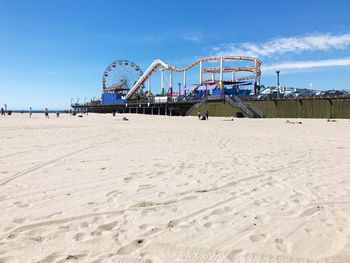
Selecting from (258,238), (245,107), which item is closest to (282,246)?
(258,238)

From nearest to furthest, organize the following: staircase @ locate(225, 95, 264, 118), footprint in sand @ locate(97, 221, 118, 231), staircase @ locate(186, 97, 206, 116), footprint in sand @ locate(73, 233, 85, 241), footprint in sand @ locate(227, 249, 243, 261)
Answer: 1. footprint in sand @ locate(227, 249, 243, 261)
2. footprint in sand @ locate(73, 233, 85, 241)
3. footprint in sand @ locate(97, 221, 118, 231)
4. staircase @ locate(225, 95, 264, 118)
5. staircase @ locate(186, 97, 206, 116)

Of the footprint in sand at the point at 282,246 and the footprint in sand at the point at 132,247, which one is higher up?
the footprint in sand at the point at 282,246

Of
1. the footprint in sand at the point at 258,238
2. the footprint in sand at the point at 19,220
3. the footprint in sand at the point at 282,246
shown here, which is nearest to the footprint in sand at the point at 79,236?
the footprint in sand at the point at 19,220

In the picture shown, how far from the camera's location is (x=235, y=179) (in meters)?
4.90

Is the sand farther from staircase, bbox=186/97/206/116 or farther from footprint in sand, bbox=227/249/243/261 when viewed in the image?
staircase, bbox=186/97/206/116

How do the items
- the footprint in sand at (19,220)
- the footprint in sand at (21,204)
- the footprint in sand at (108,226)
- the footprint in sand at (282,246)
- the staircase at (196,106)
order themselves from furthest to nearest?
the staircase at (196,106), the footprint in sand at (21,204), the footprint in sand at (19,220), the footprint in sand at (108,226), the footprint in sand at (282,246)

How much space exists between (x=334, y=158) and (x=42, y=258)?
25.2 feet

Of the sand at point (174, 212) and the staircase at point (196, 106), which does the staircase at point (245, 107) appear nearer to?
the staircase at point (196, 106)

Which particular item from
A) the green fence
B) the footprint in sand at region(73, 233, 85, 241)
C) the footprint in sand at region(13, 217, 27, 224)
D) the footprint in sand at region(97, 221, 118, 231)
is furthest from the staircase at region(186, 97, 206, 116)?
the footprint in sand at region(73, 233, 85, 241)

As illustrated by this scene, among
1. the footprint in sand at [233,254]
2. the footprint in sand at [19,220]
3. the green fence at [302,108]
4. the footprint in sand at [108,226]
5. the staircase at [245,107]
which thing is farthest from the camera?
the staircase at [245,107]

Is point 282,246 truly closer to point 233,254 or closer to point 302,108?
point 233,254

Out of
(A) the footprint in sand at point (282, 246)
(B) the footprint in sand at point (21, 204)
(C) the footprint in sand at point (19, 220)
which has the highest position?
(B) the footprint in sand at point (21, 204)

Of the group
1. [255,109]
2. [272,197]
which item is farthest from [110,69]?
[272,197]

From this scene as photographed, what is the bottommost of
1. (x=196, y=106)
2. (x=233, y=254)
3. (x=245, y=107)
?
(x=233, y=254)
